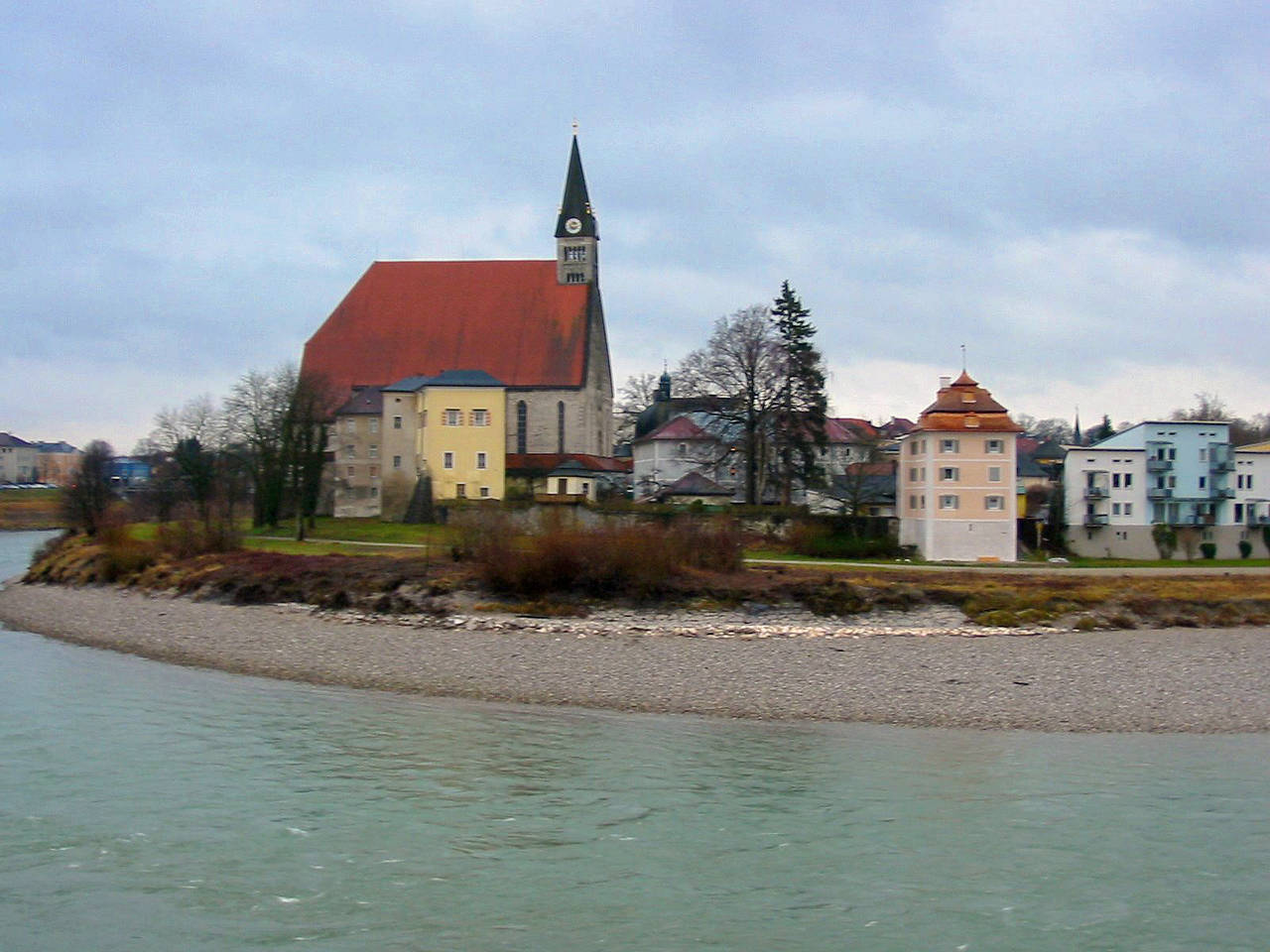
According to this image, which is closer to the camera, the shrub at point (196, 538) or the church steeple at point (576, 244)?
the shrub at point (196, 538)

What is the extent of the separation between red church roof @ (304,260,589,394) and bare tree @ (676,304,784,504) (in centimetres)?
1288

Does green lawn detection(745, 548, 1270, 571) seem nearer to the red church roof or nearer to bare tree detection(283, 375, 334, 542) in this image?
bare tree detection(283, 375, 334, 542)

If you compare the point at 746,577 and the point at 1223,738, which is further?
the point at 746,577

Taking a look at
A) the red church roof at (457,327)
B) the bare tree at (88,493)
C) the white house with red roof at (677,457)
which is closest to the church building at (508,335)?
the red church roof at (457,327)

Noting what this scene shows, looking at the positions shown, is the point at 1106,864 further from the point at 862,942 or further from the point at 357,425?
the point at 357,425

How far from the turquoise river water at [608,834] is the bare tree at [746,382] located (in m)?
38.4

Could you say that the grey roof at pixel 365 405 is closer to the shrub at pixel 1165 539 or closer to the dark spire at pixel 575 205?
the dark spire at pixel 575 205

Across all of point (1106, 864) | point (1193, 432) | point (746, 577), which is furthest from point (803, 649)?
point (1193, 432)

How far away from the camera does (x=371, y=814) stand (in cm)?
1439

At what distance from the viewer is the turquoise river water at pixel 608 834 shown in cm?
1103

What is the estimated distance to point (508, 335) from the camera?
7162 cm

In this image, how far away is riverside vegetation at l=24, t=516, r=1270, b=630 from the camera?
33375 mm

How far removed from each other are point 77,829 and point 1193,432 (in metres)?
60.1

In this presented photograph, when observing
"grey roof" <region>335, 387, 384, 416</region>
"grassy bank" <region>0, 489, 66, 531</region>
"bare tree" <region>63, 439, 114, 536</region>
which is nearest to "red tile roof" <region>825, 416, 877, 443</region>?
"grey roof" <region>335, 387, 384, 416</region>
